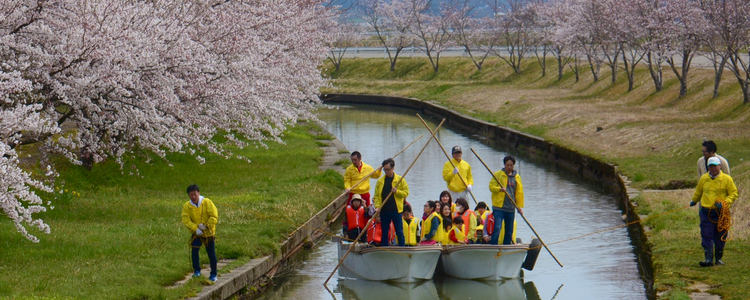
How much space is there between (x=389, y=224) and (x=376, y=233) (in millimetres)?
588

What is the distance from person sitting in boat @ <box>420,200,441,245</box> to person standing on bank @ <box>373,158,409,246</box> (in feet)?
2.31

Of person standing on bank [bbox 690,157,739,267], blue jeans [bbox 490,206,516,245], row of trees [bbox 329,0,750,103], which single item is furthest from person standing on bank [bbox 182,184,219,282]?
row of trees [bbox 329,0,750,103]

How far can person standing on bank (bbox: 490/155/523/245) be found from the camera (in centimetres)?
1426

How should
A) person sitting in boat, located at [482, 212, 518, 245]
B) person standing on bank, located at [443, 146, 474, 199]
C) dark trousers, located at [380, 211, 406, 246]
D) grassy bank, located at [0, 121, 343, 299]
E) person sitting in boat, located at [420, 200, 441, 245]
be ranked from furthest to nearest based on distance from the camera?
1. person standing on bank, located at [443, 146, 474, 199]
2. person sitting in boat, located at [420, 200, 441, 245]
3. person sitting in boat, located at [482, 212, 518, 245]
4. dark trousers, located at [380, 211, 406, 246]
5. grassy bank, located at [0, 121, 343, 299]

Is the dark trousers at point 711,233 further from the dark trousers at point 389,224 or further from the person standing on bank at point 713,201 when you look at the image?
the dark trousers at point 389,224

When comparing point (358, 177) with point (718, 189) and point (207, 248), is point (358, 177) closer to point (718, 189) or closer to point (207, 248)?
point (207, 248)

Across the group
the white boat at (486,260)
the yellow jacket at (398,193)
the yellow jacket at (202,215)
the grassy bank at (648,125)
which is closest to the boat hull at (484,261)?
the white boat at (486,260)

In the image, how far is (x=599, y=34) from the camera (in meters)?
43.1

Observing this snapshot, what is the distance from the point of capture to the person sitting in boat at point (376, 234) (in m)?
14.9

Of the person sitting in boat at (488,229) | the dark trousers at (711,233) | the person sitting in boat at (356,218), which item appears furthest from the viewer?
the person sitting in boat at (356,218)

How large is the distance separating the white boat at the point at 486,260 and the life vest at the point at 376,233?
888 millimetres

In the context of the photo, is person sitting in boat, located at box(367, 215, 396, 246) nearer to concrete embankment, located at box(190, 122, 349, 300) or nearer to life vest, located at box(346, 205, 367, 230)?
life vest, located at box(346, 205, 367, 230)

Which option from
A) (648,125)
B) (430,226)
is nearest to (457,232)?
(430,226)

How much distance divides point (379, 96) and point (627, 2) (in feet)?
77.7
